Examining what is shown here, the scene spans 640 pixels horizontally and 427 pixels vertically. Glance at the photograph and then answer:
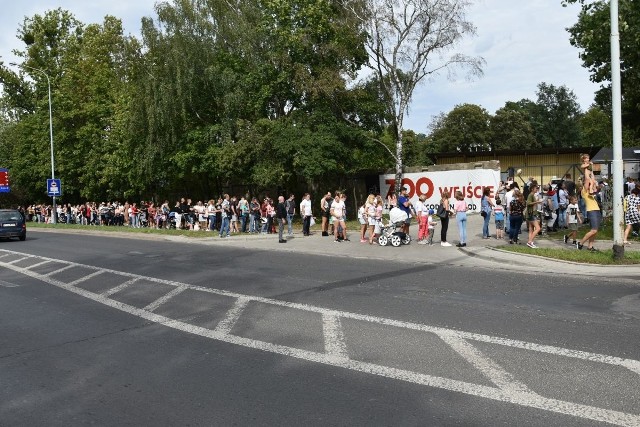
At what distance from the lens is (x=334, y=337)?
6965 mm

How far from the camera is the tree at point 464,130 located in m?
75.2

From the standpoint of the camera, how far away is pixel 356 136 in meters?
30.8

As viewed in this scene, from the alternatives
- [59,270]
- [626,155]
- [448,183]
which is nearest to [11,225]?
[59,270]

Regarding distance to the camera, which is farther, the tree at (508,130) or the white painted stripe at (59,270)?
the tree at (508,130)

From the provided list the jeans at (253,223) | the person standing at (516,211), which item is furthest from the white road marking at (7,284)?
the jeans at (253,223)

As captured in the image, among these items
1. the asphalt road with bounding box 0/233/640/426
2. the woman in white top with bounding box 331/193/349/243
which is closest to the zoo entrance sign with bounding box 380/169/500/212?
the woman in white top with bounding box 331/193/349/243

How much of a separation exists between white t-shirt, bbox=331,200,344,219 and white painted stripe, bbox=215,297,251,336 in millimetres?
10533

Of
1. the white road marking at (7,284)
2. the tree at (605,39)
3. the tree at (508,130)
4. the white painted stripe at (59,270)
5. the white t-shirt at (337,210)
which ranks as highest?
the tree at (508,130)

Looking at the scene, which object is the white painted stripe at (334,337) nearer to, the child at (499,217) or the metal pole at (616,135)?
the metal pole at (616,135)

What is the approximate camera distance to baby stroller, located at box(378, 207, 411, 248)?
18.0 m

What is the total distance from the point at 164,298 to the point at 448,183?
76.2 feet

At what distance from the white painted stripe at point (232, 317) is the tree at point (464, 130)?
67967 millimetres

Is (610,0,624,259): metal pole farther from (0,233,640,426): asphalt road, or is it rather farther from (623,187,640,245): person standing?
(623,187,640,245): person standing

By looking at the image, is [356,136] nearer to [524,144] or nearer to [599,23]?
[599,23]
